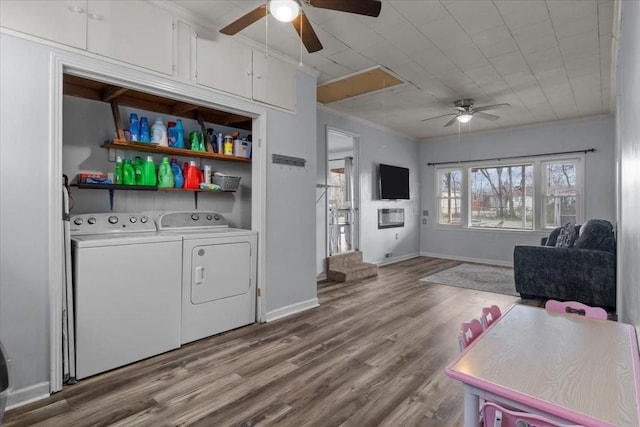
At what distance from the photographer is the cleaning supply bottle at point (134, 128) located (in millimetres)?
2920

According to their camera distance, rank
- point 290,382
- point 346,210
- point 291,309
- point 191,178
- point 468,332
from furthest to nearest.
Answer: point 346,210, point 291,309, point 191,178, point 290,382, point 468,332

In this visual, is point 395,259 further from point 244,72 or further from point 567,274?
point 244,72

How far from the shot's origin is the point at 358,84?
4.35 meters

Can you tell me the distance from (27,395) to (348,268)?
4084 millimetres

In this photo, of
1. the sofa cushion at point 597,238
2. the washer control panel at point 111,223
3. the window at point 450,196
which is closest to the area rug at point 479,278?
the sofa cushion at point 597,238

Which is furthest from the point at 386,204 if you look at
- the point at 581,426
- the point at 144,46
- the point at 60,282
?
the point at 581,426

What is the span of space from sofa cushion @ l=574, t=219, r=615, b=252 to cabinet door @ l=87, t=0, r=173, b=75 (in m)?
4.80

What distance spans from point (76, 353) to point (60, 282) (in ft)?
1.65

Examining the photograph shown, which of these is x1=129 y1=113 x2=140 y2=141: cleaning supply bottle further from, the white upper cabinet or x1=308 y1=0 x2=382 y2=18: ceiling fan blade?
x1=308 y1=0 x2=382 y2=18: ceiling fan blade

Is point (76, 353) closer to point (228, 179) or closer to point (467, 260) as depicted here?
point (228, 179)

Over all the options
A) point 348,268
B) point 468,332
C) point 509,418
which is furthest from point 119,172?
point 348,268

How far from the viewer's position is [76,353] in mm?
2275

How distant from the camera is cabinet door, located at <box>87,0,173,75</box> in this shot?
233cm

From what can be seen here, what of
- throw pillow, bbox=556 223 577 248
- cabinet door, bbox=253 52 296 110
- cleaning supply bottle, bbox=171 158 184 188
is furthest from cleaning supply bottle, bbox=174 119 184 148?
throw pillow, bbox=556 223 577 248
